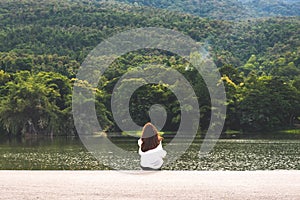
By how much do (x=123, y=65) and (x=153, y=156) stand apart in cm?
Answer: 5698

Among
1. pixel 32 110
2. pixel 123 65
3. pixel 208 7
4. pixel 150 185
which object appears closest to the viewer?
pixel 150 185

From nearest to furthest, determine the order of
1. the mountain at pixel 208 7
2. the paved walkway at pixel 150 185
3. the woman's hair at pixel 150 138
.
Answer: the paved walkway at pixel 150 185 → the woman's hair at pixel 150 138 → the mountain at pixel 208 7

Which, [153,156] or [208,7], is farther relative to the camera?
[208,7]

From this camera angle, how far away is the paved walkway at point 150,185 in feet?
31.0

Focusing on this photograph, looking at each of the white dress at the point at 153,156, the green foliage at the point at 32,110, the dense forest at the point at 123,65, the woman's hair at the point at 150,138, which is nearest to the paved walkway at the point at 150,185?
the white dress at the point at 153,156

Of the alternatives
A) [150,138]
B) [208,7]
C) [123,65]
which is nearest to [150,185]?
[150,138]

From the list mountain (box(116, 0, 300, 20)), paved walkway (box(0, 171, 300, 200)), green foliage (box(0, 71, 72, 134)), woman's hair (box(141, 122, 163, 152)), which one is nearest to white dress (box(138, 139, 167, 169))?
woman's hair (box(141, 122, 163, 152))

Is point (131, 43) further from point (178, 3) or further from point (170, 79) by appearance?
point (178, 3)

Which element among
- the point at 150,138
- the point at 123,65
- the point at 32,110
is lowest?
the point at 32,110

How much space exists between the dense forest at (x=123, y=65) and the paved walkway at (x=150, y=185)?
39955mm

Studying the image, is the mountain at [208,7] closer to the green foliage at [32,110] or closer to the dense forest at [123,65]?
the dense forest at [123,65]

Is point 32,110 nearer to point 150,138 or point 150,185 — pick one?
point 150,138

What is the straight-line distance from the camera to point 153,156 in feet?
39.3

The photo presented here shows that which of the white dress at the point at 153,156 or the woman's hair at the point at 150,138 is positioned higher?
the woman's hair at the point at 150,138
